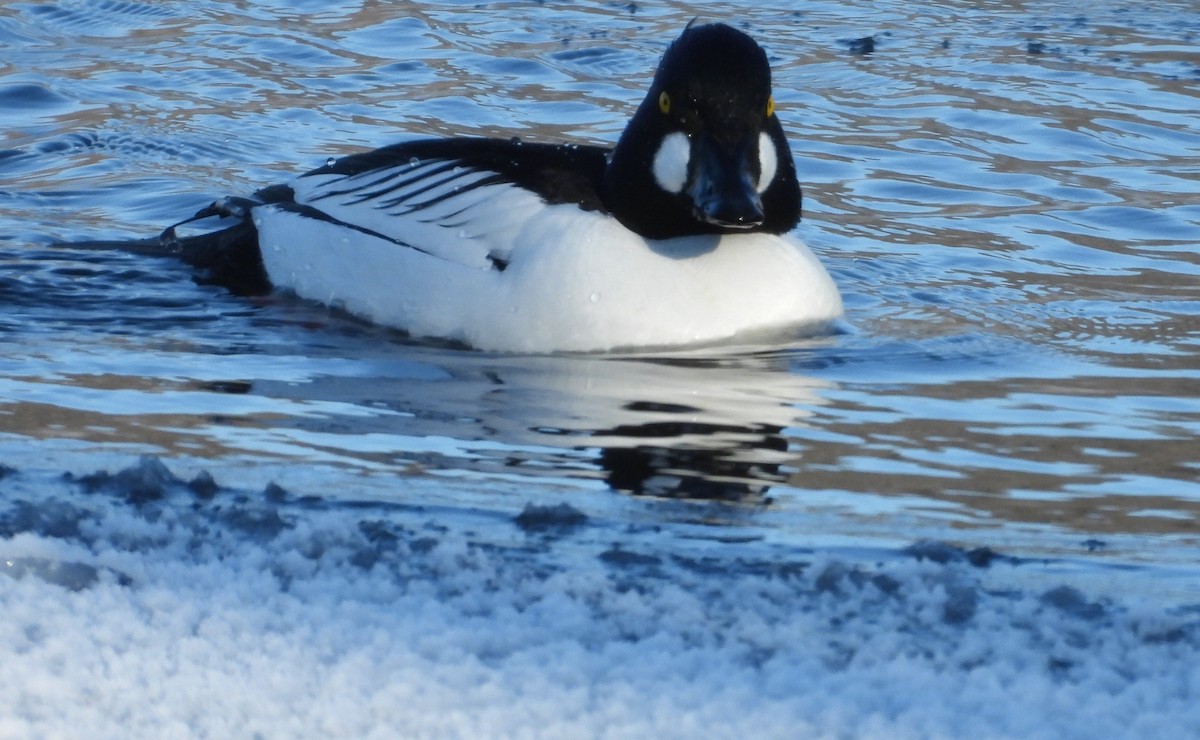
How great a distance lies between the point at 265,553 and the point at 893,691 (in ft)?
3.94

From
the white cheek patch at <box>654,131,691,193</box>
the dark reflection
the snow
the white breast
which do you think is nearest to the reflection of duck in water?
the dark reflection

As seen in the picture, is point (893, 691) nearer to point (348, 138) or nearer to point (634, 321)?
point (634, 321)

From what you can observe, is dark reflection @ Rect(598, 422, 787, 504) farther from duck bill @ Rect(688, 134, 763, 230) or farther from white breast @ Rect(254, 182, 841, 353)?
white breast @ Rect(254, 182, 841, 353)

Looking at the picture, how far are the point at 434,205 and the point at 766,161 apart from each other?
3.97 feet

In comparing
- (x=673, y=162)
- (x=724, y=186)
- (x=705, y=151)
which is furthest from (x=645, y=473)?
(x=673, y=162)

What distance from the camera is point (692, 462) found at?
162 inches

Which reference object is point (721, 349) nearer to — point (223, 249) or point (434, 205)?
point (434, 205)

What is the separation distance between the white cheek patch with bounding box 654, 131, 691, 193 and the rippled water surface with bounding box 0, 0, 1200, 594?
1.79ft

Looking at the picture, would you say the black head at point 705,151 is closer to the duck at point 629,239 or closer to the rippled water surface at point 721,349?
the duck at point 629,239

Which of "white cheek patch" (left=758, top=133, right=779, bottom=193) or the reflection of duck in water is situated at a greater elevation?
"white cheek patch" (left=758, top=133, right=779, bottom=193)

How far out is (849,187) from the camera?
830 cm

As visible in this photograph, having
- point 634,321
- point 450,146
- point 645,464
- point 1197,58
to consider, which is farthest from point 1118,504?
point 1197,58

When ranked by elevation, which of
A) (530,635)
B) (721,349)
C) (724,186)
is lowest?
(721,349)

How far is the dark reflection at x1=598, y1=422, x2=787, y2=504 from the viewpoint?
387 centimetres
